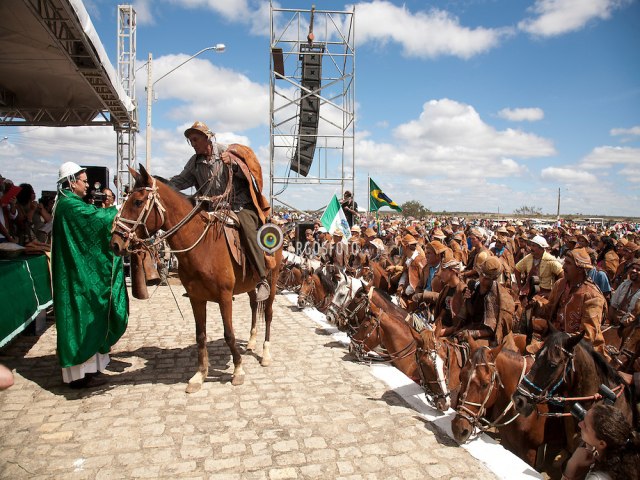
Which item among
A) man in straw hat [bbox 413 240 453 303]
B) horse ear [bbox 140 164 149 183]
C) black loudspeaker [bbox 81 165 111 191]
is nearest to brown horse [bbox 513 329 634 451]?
man in straw hat [bbox 413 240 453 303]

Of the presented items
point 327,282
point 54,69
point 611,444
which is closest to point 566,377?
point 611,444

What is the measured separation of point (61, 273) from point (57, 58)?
527 centimetres

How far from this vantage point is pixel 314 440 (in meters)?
4.16

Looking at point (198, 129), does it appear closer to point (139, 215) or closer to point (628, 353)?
point (139, 215)

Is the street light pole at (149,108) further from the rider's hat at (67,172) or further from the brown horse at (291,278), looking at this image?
the rider's hat at (67,172)

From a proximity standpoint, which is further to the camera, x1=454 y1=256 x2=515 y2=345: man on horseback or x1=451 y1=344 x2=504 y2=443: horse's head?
x1=454 y1=256 x2=515 y2=345: man on horseback

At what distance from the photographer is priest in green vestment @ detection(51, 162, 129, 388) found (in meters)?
5.17

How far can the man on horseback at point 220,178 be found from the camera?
18.4ft

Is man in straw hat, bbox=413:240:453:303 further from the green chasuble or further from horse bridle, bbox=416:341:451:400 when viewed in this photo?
the green chasuble

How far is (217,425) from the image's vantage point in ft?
14.5

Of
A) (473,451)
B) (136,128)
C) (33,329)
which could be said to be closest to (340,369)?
(473,451)

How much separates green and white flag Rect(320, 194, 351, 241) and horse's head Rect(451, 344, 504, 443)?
28.4ft

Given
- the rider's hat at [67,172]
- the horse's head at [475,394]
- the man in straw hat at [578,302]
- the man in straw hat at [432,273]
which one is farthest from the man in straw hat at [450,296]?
the rider's hat at [67,172]

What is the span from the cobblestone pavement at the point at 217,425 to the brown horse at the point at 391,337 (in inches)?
19.1
